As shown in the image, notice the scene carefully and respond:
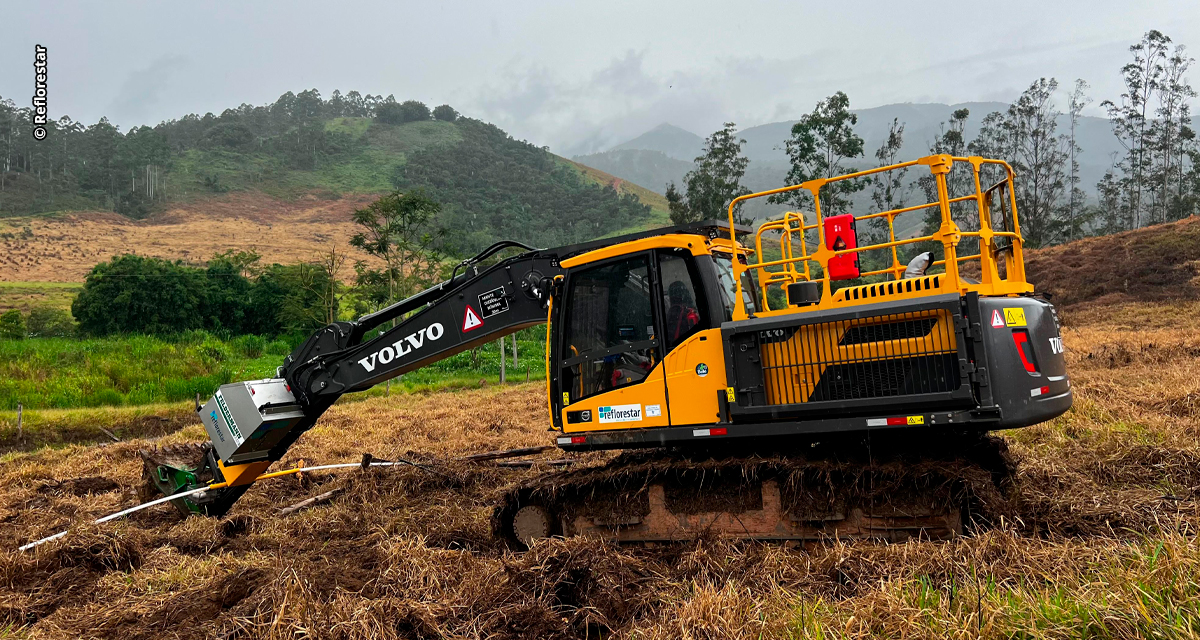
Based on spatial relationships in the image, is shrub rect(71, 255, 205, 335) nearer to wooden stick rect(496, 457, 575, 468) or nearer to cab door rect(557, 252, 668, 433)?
wooden stick rect(496, 457, 575, 468)

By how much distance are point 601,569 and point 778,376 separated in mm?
1906

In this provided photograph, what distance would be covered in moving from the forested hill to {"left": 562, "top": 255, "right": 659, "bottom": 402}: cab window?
2380 inches

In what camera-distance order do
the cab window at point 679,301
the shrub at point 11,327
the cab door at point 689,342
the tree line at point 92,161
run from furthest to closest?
the tree line at point 92,161 < the shrub at point 11,327 < the cab window at point 679,301 < the cab door at point 689,342

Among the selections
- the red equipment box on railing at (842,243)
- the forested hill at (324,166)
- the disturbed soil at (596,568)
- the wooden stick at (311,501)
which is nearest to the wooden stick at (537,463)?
the disturbed soil at (596,568)

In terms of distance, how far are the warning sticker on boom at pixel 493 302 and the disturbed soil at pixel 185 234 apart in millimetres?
63665

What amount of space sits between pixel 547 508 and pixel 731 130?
1772 inches

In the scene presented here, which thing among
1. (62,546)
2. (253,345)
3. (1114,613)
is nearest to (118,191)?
(253,345)

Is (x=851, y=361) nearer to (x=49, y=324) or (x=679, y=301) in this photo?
(x=679, y=301)

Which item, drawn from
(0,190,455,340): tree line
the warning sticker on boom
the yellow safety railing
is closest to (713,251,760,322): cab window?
the yellow safety railing

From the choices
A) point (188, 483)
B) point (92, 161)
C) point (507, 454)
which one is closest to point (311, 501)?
point (188, 483)

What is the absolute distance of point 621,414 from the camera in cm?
623

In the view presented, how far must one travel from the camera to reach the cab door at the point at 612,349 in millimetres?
6125

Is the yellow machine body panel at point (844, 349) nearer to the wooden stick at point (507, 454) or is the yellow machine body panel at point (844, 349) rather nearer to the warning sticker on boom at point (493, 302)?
the warning sticker on boom at point (493, 302)

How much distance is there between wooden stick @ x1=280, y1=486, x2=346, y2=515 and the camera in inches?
329
